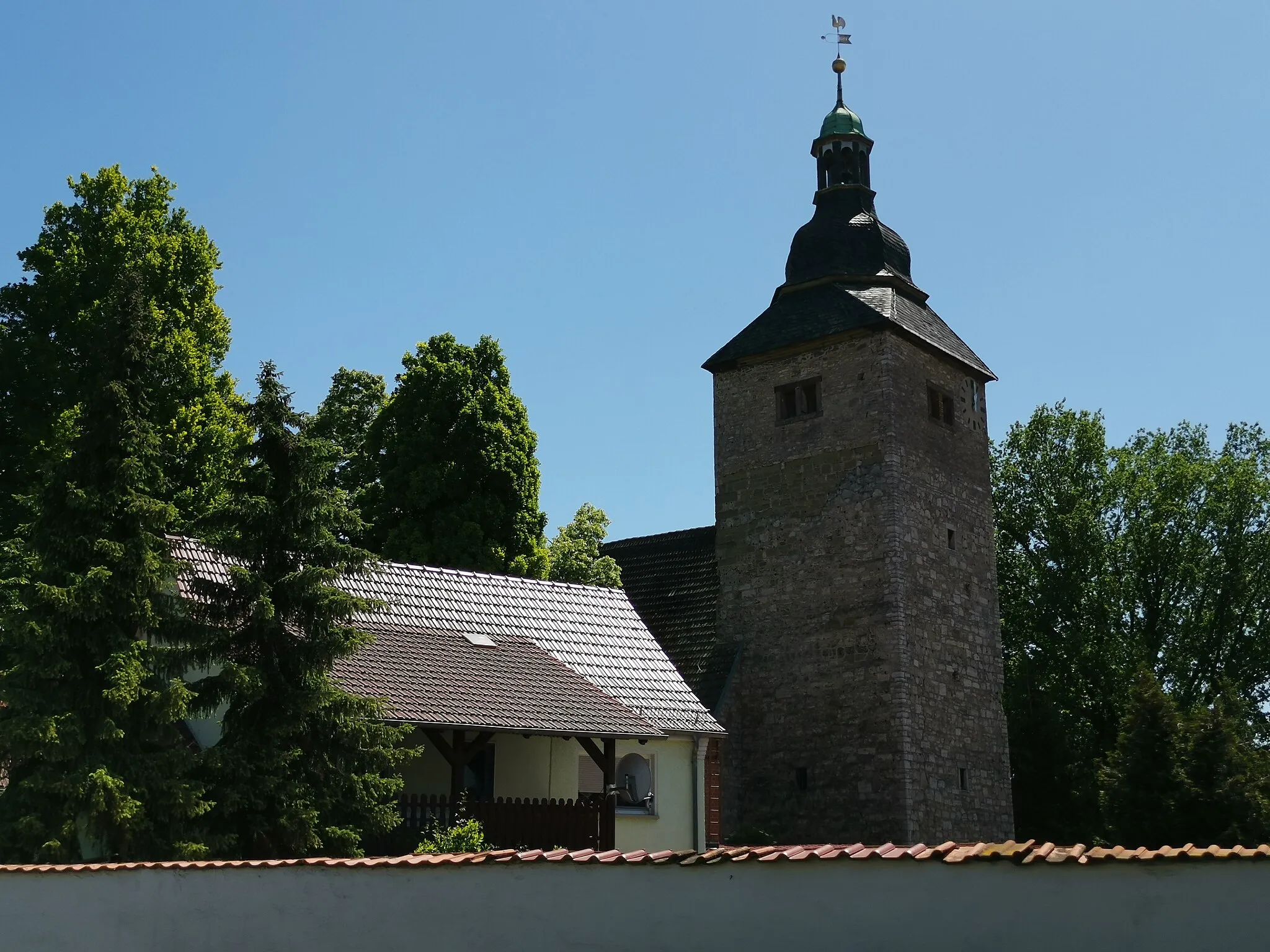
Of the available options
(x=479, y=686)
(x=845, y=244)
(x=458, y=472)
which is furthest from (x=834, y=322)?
(x=479, y=686)

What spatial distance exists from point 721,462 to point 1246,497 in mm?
13193

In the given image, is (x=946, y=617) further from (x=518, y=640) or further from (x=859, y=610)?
(x=518, y=640)

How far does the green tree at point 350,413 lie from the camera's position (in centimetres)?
3119

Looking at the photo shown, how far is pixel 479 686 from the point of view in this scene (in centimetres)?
1845

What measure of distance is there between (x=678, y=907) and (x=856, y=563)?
723 inches

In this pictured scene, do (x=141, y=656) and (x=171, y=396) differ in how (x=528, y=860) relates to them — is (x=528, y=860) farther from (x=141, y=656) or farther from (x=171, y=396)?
(x=171, y=396)

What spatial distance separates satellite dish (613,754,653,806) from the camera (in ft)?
66.6

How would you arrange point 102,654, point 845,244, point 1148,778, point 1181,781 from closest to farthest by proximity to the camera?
1. point 102,654
2. point 1181,781
3. point 1148,778
4. point 845,244

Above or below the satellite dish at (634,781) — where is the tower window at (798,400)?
above

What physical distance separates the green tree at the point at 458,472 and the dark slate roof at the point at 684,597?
7.52 ft

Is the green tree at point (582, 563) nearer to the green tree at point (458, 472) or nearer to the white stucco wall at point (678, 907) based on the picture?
the green tree at point (458, 472)

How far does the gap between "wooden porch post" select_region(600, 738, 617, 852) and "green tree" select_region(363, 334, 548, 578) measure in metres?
8.83

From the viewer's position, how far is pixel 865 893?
760cm

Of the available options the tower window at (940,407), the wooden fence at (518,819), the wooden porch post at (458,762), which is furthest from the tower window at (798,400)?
the wooden porch post at (458,762)
